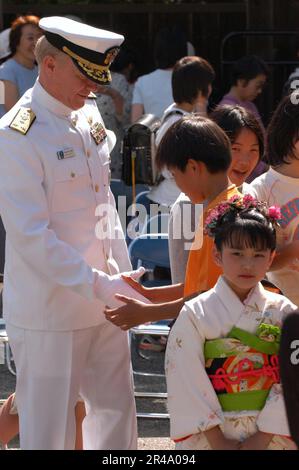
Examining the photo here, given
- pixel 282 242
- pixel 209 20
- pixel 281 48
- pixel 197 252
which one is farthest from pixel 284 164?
pixel 209 20

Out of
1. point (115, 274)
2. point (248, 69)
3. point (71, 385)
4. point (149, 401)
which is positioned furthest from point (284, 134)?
point (248, 69)

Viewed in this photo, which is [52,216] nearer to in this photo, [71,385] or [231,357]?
[71,385]

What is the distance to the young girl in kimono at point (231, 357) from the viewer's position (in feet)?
10.4

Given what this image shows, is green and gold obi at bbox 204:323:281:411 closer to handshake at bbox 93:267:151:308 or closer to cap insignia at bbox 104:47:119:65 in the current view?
handshake at bbox 93:267:151:308

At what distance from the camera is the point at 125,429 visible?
376 cm

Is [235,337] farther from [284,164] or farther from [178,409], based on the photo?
[284,164]

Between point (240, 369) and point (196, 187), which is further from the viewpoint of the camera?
point (196, 187)

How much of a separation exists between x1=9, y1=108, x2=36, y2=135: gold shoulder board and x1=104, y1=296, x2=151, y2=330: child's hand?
579mm

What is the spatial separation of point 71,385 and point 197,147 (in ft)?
2.79

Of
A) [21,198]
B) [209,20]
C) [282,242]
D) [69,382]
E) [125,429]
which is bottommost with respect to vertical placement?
[209,20]

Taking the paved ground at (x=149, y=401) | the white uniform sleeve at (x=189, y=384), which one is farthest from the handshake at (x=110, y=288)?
the paved ground at (x=149, y=401)

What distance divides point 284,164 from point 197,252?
0.59 meters

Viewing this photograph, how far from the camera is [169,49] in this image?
714 centimetres

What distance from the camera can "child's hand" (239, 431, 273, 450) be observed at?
124 inches
